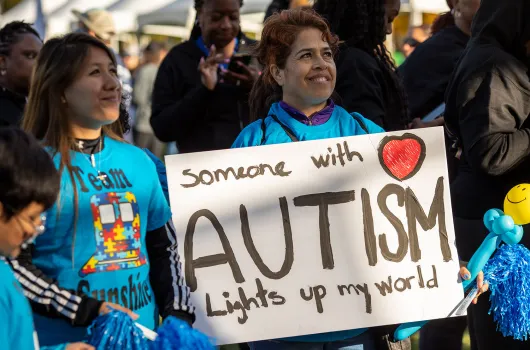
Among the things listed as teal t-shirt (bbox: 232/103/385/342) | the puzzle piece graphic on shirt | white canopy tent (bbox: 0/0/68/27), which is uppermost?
A: white canopy tent (bbox: 0/0/68/27)

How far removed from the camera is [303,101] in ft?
10.4

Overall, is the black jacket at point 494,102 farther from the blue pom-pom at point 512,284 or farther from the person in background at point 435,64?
the person in background at point 435,64

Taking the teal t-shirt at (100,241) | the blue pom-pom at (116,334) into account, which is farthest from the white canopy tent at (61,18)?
the blue pom-pom at (116,334)

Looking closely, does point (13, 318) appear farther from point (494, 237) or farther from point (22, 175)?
point (494, 237)

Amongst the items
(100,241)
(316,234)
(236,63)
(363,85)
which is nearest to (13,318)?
(100,241)

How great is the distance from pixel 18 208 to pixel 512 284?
A: 5.22ft

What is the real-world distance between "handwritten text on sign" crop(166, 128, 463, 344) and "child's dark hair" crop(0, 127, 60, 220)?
0.64 metres

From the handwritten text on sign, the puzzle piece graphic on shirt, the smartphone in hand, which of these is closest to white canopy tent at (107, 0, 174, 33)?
the smartphone in hand

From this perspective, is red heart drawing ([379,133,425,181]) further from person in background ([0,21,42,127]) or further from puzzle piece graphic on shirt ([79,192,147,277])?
person in background ([0,21,42,127])

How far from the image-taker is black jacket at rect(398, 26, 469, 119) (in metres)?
4.83

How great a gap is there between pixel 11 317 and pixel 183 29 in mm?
16804

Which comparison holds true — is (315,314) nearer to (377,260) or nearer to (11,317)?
(377,260)

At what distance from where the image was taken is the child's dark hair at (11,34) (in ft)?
15.1

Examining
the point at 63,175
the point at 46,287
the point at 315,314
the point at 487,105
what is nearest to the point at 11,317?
the point at 46,287
